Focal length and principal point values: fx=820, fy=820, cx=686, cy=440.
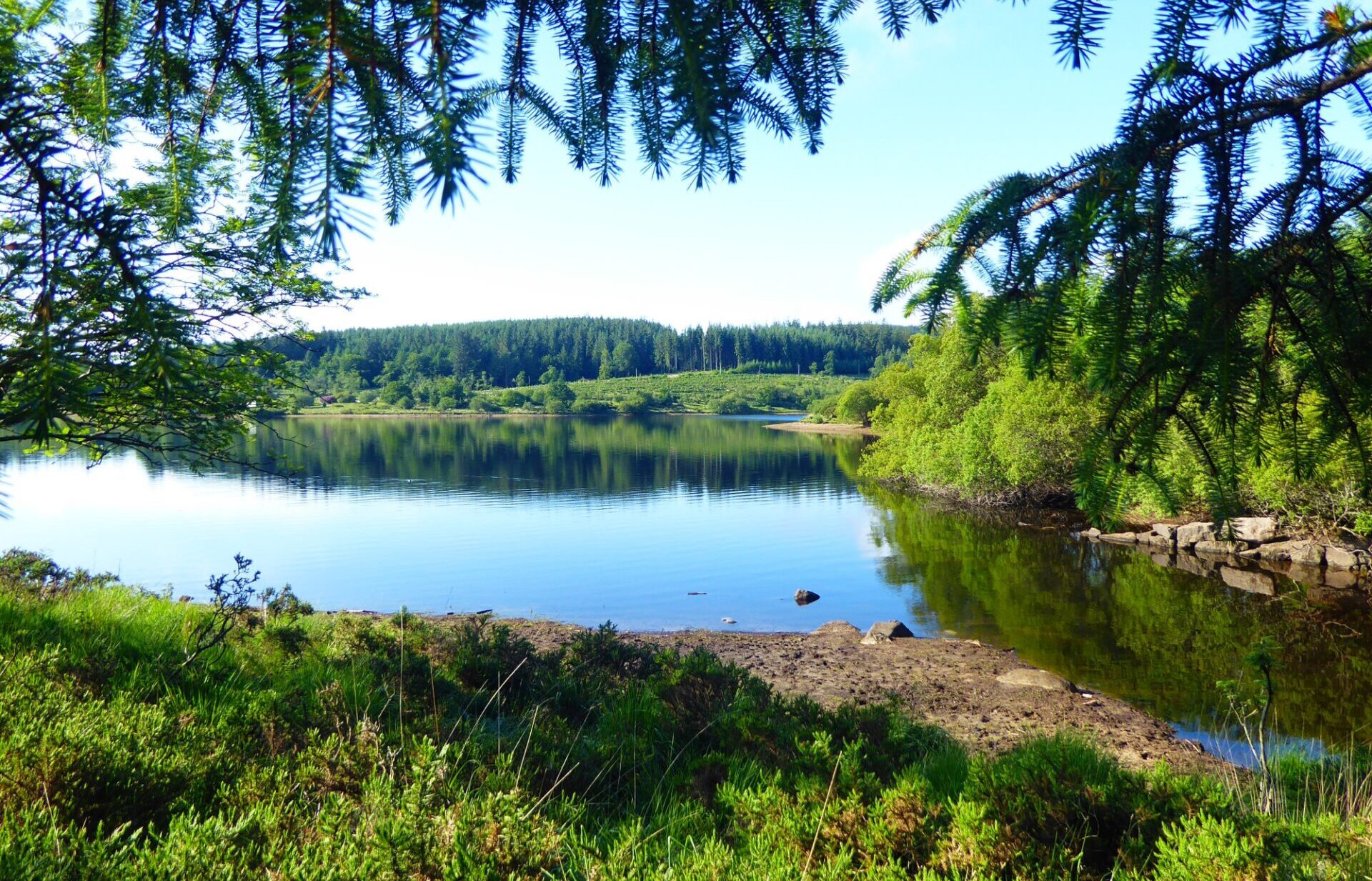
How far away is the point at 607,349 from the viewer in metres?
165

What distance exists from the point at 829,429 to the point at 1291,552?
2547 inches

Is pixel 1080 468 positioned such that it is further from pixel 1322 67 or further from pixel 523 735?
pixel 523 735

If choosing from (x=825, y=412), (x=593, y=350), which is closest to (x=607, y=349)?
(x=593, y=350)

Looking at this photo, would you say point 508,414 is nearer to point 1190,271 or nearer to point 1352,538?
point 1352,538

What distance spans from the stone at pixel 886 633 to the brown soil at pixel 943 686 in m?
0.23

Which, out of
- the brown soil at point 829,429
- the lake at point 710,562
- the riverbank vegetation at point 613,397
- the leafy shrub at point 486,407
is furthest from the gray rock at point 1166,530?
the leafy shrub at point 486,407

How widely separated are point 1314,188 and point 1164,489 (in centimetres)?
94

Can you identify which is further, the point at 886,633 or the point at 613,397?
the point at 613,397

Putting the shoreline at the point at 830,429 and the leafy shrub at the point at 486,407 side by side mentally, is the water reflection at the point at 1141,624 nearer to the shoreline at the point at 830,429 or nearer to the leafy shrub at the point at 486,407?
the shoreline at the point at 830,429

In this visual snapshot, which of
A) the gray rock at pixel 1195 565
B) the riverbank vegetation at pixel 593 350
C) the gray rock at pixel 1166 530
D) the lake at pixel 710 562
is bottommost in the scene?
the lake at pixel 710 562

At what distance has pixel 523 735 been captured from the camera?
440 cm

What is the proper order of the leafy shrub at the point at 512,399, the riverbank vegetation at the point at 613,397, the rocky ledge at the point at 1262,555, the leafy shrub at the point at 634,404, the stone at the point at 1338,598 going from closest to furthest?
the stone at the point at 1338,598 < the rocky ledge at the point at 1262,555 < the riverbank vegetation at the point at 613,397 < the leafy shrub at the point at 512,399 < the leafy shrub at the point at 634,404

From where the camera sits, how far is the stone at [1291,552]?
19.8 m

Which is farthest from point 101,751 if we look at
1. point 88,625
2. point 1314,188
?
point 1314,188
